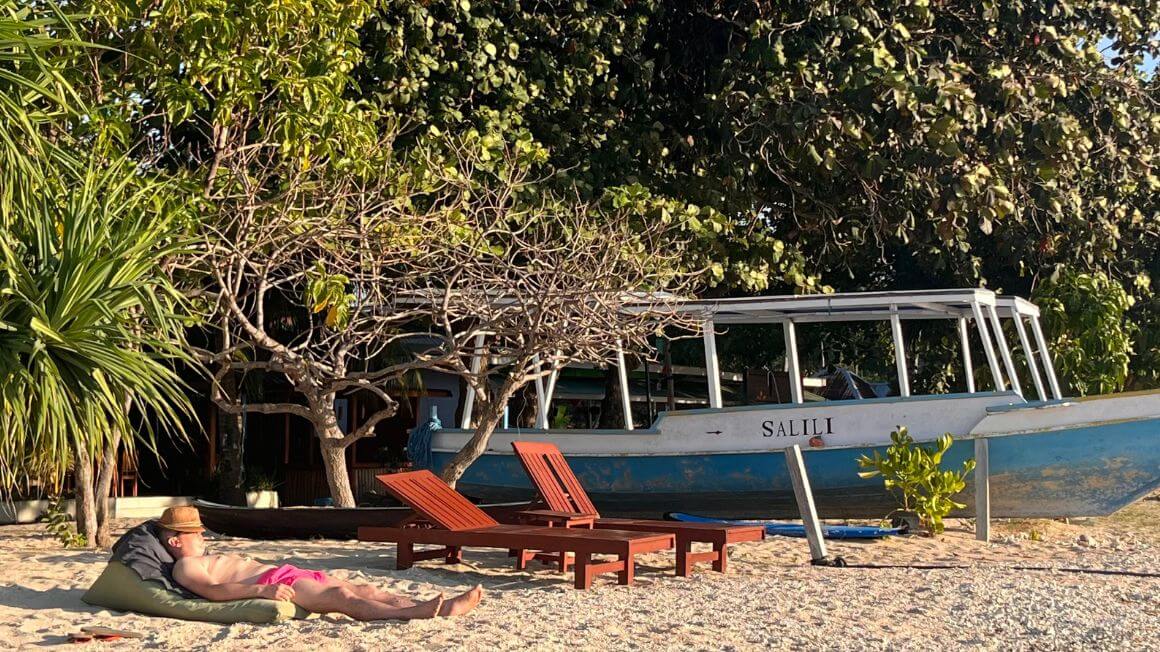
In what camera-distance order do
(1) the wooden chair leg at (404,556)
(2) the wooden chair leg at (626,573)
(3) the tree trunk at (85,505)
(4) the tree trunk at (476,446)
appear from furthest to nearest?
(4) the tree trunk at (476,446) < (3) the tree trunk at (85,505) < (1) the wooden chair leg at (404,556) < (2) the wooden chair leg at (626,573)

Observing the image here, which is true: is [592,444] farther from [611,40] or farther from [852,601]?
[852,601]

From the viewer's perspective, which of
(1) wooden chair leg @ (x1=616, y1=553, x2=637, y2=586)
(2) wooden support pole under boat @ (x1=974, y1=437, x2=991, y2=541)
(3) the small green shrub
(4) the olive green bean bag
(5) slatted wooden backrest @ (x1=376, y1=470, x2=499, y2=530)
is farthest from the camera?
(3) the small green shrub

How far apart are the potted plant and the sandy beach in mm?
8350

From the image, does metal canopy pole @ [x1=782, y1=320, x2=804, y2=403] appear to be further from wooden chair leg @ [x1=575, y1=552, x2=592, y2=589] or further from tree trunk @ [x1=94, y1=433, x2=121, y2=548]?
tree trunk @ [x1=94, y1=433, x2=121, y2=548]

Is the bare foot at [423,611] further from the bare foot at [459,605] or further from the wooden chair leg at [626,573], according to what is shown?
the wooden chair leg at [626,573]

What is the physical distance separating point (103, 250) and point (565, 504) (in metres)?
4.44

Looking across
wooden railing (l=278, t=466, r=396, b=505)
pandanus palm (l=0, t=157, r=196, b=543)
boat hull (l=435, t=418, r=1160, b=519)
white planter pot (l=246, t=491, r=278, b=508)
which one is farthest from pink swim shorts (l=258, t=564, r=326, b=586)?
wooden railing (l=278, t=466, r=396, b=505)

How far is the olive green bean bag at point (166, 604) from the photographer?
713 centimetres

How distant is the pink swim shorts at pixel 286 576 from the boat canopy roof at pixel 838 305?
6.70m

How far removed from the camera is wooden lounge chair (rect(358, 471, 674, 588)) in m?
8.58

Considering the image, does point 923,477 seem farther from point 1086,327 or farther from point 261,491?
point 261,491

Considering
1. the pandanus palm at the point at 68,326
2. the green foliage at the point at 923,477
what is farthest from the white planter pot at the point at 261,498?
the pandanus palm at the point at 68,326

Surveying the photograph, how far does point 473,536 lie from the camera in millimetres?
8969

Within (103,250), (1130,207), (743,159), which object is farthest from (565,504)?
(1130,207)
